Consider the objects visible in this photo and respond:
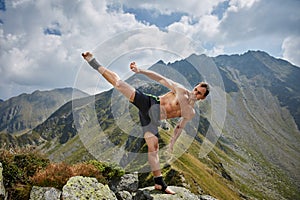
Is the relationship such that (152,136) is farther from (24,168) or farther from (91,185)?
(24,168)

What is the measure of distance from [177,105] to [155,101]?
2.51 feet

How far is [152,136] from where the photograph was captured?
9.48 m

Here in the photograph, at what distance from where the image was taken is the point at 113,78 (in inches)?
353

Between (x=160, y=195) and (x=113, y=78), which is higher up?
(x=113, y=78)

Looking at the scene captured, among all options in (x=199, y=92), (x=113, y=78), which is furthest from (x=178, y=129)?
(x=113, y=78)

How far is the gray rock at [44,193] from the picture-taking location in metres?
10.2

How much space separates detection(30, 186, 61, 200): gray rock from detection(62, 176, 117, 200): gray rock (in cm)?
170

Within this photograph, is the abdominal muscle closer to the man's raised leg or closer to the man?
the man

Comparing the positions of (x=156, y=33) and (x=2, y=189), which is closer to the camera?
(x=156, y=33)

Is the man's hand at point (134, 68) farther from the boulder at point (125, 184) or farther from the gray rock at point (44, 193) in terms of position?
the boulder at point (125, 184)

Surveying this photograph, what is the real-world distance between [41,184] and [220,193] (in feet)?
256

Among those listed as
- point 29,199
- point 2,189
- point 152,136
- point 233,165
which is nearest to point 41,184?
point 29,199

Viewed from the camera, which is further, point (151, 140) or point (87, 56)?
point (151, 140)

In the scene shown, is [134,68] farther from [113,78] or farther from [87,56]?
[87,56]
